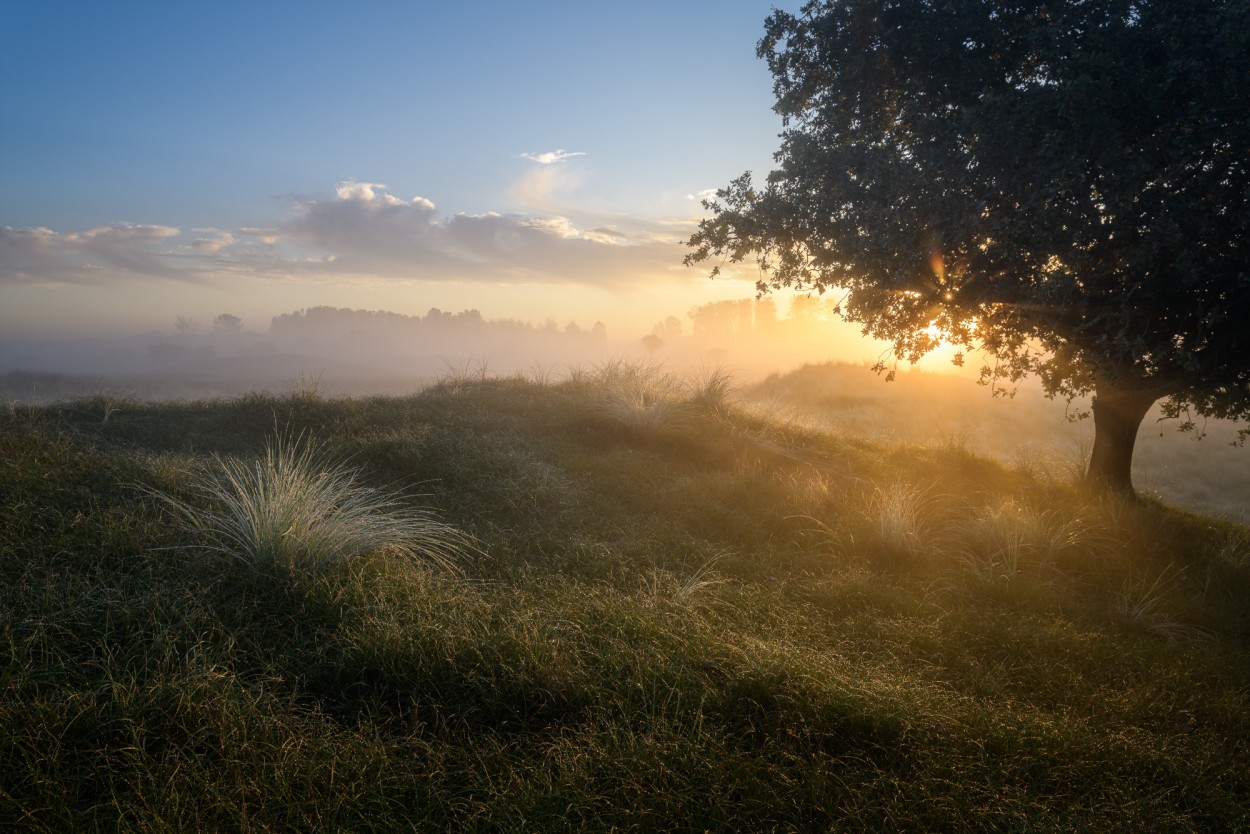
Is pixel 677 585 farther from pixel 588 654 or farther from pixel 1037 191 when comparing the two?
pixel 1037 191

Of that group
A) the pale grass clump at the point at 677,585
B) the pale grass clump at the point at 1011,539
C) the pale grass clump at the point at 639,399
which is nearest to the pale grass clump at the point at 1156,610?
the pale grass clump at the point at 1011,539

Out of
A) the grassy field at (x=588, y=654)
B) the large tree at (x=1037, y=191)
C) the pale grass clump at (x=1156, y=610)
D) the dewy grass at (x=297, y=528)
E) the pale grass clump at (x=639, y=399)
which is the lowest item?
the pale grass clump at (x=1156, y=610)

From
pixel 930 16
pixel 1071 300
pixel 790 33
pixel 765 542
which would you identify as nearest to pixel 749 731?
pixel 765 542

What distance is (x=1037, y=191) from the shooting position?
647 cm

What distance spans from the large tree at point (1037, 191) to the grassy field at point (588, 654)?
2.23m

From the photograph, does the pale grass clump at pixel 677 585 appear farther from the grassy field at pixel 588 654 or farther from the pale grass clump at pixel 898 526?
the pale grass clump at pixel 898 526

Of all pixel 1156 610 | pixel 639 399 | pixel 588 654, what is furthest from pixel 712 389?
pixel 588 654

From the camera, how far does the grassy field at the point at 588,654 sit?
2729 mm

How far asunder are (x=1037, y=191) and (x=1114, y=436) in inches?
183

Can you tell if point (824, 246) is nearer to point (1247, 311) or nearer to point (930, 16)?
point (930, 16)

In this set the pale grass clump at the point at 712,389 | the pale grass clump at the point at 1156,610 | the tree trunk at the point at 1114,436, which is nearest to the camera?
the pale grass clump at the point at 1156,610

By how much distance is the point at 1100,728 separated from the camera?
361cm

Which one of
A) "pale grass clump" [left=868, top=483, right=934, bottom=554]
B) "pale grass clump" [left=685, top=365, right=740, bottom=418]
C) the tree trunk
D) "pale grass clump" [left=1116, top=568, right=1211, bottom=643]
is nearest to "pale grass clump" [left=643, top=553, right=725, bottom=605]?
"pale grass clump" [left=868, top=483, right=934, bottom=554]

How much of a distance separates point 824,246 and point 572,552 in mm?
5416
